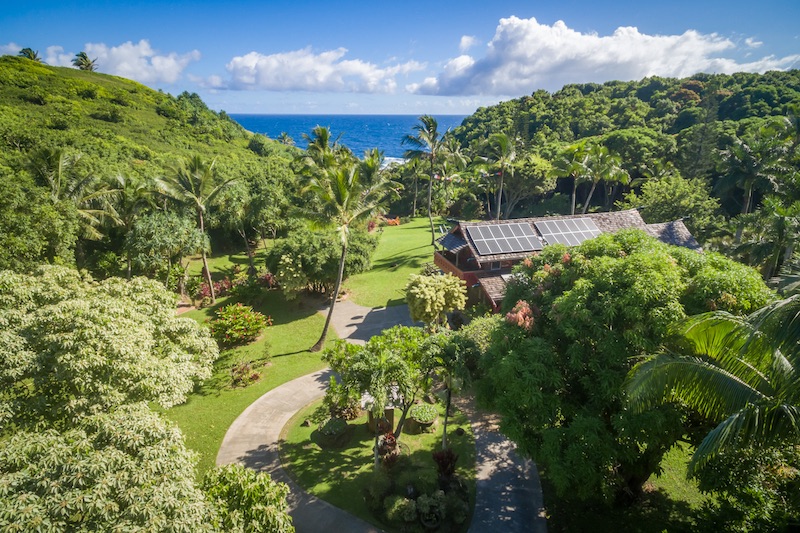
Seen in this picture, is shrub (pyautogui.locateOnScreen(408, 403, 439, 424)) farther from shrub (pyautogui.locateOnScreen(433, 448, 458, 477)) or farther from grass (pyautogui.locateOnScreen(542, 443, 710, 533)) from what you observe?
grass (pyautogui.locateOnScreen(542, 443, 710, 533))

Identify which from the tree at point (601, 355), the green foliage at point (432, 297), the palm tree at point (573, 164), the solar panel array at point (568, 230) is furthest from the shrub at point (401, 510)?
the palm tree at point (573, 164)

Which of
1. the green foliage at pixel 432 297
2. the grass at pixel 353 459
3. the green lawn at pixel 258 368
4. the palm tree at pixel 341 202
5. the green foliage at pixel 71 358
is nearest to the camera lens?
the green foliage at pixel 71 358

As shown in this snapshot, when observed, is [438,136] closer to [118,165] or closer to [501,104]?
[118,165]

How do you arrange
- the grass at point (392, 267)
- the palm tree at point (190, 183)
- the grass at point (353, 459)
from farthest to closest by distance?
the grass at point (392, 267), the palm tree at point (190, 183), the grass at point (353, 459)

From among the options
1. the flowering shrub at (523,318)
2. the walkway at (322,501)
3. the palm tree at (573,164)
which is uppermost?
the palm tree at (573,164)

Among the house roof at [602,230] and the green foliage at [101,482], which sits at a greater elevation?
the house roof at [602,230]

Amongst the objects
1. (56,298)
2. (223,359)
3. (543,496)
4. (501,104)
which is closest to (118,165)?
(223,359)

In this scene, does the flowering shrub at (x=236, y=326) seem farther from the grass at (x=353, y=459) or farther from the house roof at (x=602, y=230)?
the house roof at (x=602, y=230)
